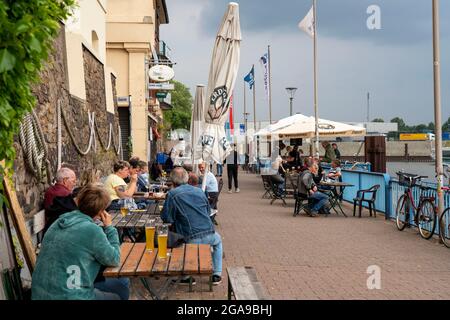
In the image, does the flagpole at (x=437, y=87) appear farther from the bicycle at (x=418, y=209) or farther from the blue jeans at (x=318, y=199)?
the blue jeans at (x=318, y=199)

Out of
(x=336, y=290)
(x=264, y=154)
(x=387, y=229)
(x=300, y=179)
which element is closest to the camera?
(x=336, y=290)

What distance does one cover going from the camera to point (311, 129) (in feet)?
72.2

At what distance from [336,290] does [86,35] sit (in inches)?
417

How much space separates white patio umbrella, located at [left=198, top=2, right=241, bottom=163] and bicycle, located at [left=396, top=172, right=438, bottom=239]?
12.6 feet

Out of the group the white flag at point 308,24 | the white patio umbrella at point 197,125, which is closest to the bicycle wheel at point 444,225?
the white patio umbrella at point 197,125

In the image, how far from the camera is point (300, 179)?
14.1 m

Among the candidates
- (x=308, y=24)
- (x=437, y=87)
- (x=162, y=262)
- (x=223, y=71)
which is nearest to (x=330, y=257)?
(x=223, y=71)

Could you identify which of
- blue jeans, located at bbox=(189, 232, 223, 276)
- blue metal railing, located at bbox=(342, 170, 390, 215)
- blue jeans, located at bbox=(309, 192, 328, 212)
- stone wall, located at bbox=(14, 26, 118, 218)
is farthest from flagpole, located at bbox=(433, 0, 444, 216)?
stone wall, located at bbox=(14, 26, 118, 218)

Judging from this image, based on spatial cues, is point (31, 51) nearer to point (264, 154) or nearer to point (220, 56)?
point (220, 56)

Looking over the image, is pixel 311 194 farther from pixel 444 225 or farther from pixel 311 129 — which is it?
pixel 311 129

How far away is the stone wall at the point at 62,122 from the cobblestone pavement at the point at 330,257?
210cm

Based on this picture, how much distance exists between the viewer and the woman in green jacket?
13.4 ft

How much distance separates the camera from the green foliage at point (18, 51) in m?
2.59
